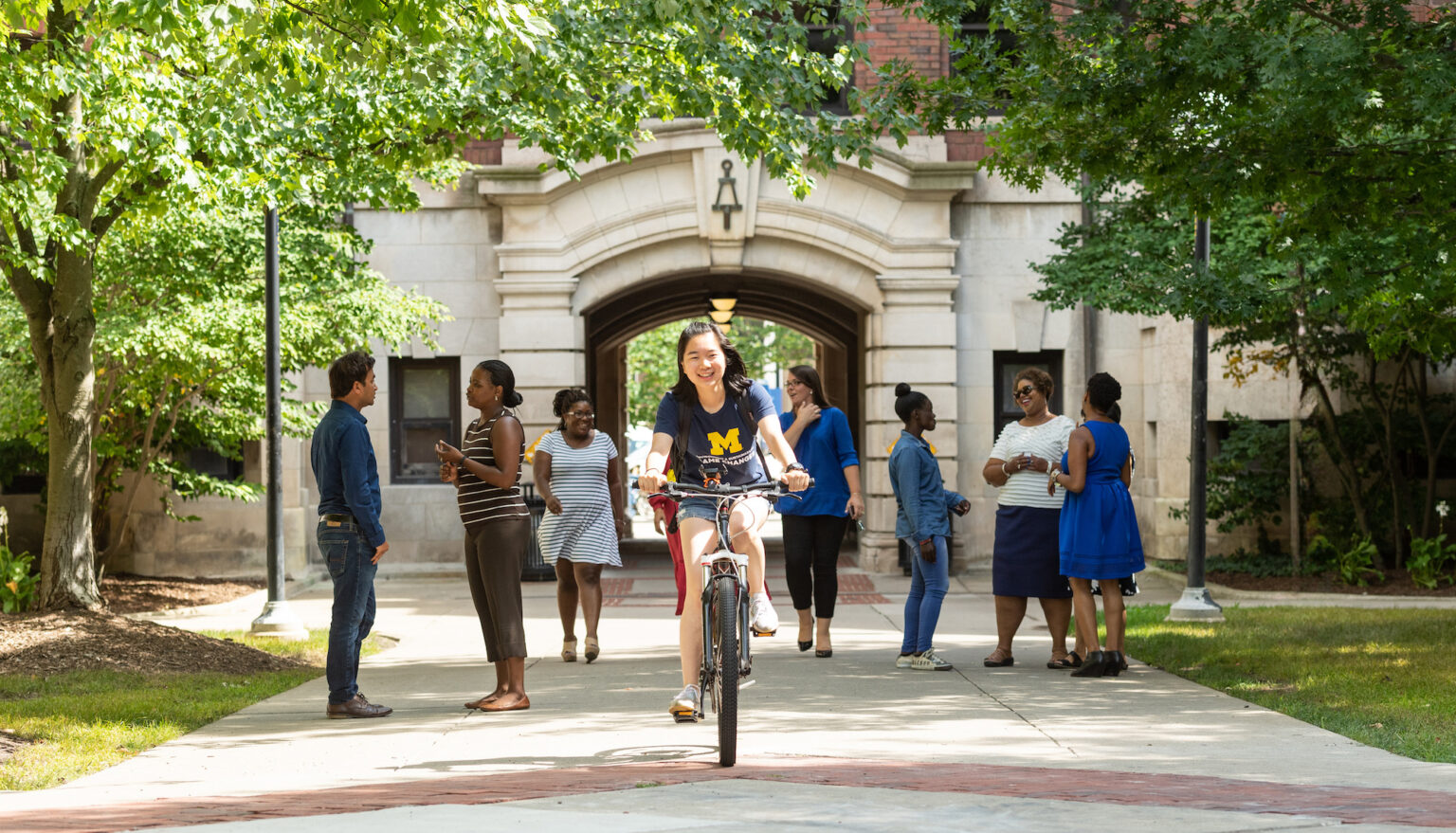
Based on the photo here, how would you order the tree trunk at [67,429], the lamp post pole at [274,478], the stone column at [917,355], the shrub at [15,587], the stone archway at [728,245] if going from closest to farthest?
the tree trunk at [67,429], the lamp post pole at [274,478], the shrub at [15,587], the stone archway at [728,245], the stone column at [917,355]

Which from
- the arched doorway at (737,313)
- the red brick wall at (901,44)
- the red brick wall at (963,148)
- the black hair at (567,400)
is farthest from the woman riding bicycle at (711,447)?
the red brick wall at (963,148)

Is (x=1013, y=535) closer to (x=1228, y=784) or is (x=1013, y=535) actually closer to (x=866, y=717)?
(x=866, y=717)

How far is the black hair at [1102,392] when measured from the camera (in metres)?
9.40

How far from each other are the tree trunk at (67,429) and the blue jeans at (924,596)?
6.34 meters

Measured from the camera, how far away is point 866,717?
7.68 metres

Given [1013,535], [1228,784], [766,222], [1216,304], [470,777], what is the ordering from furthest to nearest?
1. [766,222]
2. [1216,304]
3. [1013,535]
4. [470,777]
5. [1228,784]

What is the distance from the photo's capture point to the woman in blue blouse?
10078 mm

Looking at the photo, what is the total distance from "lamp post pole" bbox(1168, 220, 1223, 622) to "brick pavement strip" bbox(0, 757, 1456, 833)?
7.05 metres

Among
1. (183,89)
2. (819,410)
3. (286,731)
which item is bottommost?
(286,731)

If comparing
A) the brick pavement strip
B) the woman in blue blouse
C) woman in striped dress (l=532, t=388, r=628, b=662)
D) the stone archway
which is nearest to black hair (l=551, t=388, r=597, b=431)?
woman in striped dress (l=532, t=388, r=628, b=662)

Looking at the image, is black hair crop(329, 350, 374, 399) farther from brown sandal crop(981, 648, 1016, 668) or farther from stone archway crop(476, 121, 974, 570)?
stone archway crop(476, 121, 974, 570)

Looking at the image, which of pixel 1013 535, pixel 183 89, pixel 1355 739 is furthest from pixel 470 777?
pixel 183 89

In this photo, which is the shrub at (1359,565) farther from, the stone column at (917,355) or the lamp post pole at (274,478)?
the lamp post pole at (274,478)

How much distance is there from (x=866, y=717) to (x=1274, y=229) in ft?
16.0
